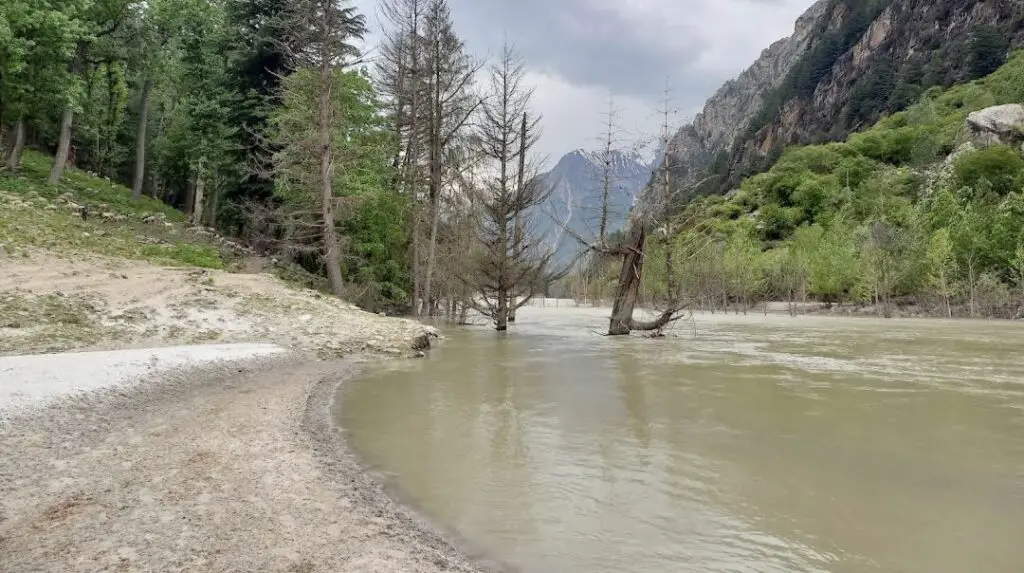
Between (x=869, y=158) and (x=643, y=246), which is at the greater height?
(x=869, y=158)

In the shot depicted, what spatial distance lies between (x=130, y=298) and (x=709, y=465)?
11363mm

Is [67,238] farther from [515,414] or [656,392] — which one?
[656,392]

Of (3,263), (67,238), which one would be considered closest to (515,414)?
(3,263)

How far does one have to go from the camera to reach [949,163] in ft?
199

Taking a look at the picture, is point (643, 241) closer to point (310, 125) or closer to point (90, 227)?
point (310, 125)

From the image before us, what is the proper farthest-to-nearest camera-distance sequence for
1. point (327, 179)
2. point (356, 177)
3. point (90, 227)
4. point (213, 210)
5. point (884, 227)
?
point (884, 227)
point (213, 210)
point (356, 177)
point (327, 179)
point (90, 227)

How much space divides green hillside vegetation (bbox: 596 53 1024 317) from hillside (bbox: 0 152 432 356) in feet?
37.9

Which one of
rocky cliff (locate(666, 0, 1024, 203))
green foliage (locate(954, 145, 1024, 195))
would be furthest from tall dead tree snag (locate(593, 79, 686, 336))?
rocky cliff (locate(666, 0, 1024, 203))

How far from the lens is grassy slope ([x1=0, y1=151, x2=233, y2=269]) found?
15047mm

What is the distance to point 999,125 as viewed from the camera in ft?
207

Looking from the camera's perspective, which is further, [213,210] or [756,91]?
[756,91]

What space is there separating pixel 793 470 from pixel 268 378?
22.7ft

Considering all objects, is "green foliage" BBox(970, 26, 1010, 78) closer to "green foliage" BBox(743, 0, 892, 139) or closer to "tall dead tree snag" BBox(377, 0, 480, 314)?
"green foliage" BBox(743, 0, 892, 139)

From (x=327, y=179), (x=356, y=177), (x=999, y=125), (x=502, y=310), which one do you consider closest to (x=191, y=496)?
(x=327, y=179)
